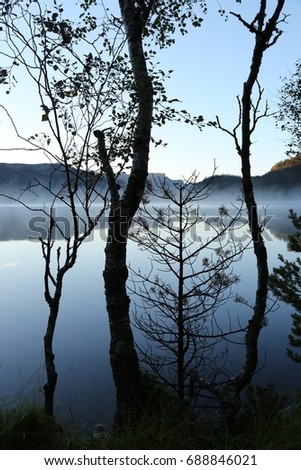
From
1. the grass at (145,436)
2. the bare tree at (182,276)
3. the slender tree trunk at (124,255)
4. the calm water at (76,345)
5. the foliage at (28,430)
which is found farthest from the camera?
the calm water at (76,345)

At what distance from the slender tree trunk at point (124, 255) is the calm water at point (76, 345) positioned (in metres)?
0.72

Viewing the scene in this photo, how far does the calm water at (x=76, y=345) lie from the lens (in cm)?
1533

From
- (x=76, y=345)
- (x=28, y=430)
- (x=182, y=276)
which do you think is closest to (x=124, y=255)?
(x=182, y=276)

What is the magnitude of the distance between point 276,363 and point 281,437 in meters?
15.4

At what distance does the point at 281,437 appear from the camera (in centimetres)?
516

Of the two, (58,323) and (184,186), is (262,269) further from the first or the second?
(58,323)

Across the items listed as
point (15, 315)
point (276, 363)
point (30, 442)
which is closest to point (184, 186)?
point (30, 442)

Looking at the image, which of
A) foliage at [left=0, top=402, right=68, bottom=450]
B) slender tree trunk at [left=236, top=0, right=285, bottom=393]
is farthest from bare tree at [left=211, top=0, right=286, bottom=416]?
foliage at [left=0, top=402, right=68, bottom=450]

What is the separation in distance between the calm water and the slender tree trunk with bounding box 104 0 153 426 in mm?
718

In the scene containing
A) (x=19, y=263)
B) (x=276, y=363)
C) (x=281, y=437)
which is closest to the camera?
(x=281, y=437)

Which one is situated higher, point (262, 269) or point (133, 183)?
point (133, 183)

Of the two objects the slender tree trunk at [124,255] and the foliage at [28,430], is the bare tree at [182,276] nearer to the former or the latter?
the slender tree trunk at [124,255]

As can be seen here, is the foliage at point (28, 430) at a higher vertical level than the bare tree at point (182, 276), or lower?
lower

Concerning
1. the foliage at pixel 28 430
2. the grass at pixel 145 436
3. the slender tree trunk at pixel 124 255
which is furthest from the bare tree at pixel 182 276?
the foliage at pixel 28 430
